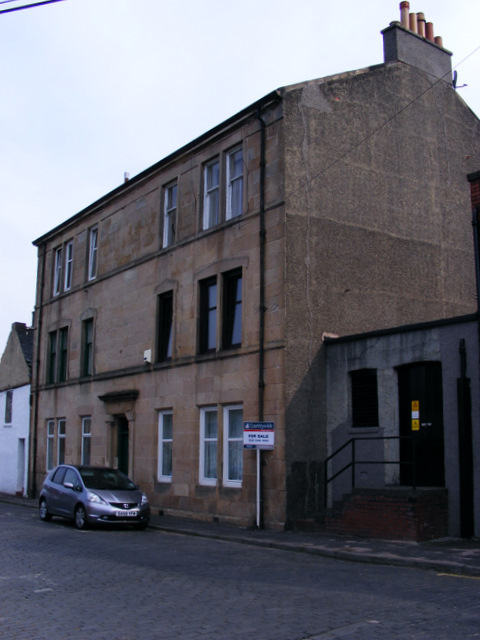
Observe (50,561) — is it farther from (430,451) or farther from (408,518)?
(430,451)

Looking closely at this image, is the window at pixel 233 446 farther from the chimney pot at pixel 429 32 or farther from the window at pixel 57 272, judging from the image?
the window at pixel 57 272

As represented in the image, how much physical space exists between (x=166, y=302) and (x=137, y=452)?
4632 millimetres

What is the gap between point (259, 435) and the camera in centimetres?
1662

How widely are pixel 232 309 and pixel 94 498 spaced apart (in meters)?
5.86

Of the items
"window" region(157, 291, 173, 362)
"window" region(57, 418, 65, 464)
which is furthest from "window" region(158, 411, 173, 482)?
"window" region(57, 418, 65, 464)

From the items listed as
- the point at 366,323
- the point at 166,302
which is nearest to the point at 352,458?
the point at 366,323

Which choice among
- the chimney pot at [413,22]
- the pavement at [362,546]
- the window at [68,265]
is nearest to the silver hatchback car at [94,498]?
the pavement at [362,546]

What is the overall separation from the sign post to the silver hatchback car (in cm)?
284

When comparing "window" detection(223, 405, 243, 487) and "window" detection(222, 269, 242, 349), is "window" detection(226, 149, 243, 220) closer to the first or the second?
"window" detection(222, 269, 242, 349)

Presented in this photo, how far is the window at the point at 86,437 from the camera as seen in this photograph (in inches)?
1004

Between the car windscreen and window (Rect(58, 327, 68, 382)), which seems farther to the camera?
window (Rect(58, 327, 68, 382))

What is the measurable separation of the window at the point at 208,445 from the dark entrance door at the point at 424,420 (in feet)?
17.3

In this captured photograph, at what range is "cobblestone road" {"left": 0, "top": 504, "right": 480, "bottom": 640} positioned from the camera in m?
7.22

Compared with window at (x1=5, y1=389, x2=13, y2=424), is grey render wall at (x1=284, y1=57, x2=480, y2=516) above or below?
above
